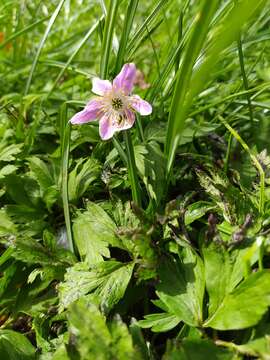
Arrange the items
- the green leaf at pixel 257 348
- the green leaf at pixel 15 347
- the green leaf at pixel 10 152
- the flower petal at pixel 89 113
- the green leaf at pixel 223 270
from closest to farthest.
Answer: the green leaf at pixel 257 348, the green leaf at pixel 223 270, the green leaf at pixel 15 347, the flower petal at pixel 89 113, the green leaf at pixel 10 152

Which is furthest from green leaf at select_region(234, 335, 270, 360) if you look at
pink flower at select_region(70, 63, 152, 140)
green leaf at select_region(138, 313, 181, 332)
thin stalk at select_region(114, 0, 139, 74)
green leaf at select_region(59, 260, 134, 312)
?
thin stalk at select_region(114, 0, 139, 74)

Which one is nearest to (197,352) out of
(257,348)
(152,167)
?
(257,348)

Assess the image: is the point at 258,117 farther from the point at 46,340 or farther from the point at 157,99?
the point at 46,340

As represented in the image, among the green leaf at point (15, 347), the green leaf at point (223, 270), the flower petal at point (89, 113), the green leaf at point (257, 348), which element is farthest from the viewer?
the flower petal at point (89, 113)

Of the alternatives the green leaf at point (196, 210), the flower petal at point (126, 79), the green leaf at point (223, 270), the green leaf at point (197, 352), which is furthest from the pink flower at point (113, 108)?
the green leaf at point (197, 352)

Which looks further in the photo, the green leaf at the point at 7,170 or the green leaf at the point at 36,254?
the green leaf at the point at 7,170

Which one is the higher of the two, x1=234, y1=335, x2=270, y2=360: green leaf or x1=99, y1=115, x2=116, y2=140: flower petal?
x1=99, y1=115, x2=116, y2=140: flower petal

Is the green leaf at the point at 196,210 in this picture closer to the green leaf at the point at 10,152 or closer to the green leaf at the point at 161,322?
the green leaf at the point at 161,322

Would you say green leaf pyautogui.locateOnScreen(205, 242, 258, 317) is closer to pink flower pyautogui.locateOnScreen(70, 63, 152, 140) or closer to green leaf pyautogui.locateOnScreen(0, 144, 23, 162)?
pink flower pyautogui.locateOnScreen(70, 63, 152, 140)
